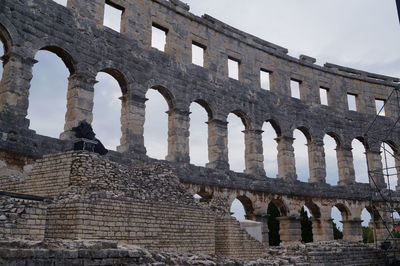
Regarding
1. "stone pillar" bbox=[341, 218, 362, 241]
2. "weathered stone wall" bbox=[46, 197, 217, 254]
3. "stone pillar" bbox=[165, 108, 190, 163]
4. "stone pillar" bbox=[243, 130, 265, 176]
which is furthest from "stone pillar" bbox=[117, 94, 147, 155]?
"stone pillar" bbox=[341, 218, 362, 241]

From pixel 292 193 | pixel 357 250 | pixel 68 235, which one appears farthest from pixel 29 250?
pixel 292 193

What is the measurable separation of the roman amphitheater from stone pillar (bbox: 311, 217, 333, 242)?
0.08 metres

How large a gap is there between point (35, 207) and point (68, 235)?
92 cm

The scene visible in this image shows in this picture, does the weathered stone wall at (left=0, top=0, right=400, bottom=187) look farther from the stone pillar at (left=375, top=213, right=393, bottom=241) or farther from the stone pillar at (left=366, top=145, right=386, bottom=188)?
the stone pillar at (left=375, top=213, right=393, bottom=241)

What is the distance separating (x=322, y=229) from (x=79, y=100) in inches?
566

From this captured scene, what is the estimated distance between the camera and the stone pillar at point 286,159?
21.9 m

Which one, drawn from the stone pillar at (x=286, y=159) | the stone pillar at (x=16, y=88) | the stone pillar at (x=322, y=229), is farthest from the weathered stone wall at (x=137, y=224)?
the stone pillar at (x=322, y=229)

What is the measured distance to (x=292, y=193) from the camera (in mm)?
21297

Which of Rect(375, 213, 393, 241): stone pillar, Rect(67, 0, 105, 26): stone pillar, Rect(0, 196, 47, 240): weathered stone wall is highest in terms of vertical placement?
Rect(67, 0, 105, 26): stone pillar

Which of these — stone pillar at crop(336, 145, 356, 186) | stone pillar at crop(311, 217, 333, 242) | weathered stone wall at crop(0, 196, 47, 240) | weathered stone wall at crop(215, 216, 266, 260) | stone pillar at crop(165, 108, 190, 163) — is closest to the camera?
weathered stone wall at crop(0, 196, 47, 240)

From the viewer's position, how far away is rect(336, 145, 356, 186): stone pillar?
24.4 m

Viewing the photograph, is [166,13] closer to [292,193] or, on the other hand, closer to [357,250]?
[292,193]

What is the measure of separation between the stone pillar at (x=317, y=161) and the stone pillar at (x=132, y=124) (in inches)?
422

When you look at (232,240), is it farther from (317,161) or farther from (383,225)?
(383,225)
